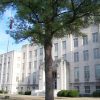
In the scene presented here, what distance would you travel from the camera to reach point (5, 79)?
7188cm

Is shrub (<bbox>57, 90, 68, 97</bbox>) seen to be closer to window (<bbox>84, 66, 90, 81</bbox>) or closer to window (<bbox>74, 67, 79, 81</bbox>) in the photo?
window (<bbox>84, 66, 90, 81</bbox>)

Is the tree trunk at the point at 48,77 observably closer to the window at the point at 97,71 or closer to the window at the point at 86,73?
the window at the point at 97,71

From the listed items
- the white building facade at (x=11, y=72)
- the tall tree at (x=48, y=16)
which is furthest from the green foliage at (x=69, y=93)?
the tall tree at (x=48, y=16)

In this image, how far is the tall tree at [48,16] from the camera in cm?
1770

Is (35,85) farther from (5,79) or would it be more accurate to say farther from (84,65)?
(84,65)

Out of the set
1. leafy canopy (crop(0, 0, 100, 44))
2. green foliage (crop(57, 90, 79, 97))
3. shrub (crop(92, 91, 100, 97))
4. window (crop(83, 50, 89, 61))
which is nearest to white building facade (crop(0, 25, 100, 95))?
window (crop(83, 50, 89, 61))

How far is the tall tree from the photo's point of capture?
58.1 ft

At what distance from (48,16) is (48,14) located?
43 centimetres

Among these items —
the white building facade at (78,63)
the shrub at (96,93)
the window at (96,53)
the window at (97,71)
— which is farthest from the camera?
the white building facade at (78,63)

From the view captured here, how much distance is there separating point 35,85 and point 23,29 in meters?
44.3

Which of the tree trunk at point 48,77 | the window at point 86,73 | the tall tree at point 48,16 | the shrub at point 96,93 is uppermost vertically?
the tall tree at point 48,16

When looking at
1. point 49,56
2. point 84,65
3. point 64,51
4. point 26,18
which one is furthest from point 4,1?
point 64,51

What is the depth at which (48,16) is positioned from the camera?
18.2 meters

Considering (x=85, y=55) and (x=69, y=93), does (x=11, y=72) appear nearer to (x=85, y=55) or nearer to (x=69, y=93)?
(x=85, y=55)
